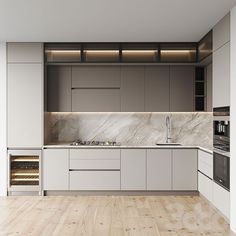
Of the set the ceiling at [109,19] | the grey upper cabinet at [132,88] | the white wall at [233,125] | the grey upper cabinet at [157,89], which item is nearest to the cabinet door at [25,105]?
the ceiling at [109,19]

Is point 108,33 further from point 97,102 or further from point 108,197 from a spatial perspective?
point 108,197

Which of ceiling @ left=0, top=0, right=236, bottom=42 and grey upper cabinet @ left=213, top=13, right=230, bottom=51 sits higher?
ceiling @ left=0, top=0, right=236, bottom=42

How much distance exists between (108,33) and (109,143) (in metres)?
1.95

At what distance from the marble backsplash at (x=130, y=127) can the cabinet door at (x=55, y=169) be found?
621 mm

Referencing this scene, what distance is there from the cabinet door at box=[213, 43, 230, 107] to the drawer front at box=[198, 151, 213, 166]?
763 millimetres

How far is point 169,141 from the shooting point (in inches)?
255

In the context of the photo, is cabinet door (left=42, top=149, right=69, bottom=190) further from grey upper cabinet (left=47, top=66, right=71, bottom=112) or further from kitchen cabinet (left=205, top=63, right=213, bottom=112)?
kitchen cabinet (left=205, top=63, right=213, bottom=112)

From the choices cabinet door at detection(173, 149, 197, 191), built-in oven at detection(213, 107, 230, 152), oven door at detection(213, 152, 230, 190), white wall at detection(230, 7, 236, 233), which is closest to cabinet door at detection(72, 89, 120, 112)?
cabinet door at detection(173, 149, 197, 191)

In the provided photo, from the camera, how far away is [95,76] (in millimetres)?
6172

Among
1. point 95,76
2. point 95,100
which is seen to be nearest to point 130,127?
point 95,100

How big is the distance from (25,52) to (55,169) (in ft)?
6.49

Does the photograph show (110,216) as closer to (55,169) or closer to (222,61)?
(55,169)

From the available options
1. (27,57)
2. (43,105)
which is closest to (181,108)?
(43,105)

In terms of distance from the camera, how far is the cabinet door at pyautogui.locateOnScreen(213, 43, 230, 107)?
4.31 metres
